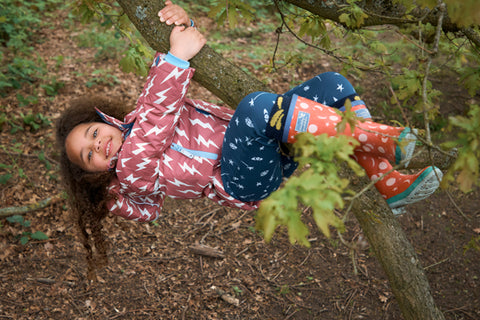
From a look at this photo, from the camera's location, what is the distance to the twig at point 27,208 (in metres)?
3.24

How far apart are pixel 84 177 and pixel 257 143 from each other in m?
1.16

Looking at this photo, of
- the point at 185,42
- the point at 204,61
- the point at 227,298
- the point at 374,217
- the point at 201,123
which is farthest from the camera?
the point at 227,298

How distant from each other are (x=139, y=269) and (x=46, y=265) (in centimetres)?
77

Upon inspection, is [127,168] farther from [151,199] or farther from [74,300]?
[74,300]

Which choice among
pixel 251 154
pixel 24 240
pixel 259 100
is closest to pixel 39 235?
pixel 24 240

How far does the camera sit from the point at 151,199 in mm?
2449

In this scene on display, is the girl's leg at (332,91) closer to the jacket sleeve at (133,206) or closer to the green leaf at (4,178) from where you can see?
the jacket sleeve at (133,206)

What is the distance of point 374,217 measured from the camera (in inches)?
70.0

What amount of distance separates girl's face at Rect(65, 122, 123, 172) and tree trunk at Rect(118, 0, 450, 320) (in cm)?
61

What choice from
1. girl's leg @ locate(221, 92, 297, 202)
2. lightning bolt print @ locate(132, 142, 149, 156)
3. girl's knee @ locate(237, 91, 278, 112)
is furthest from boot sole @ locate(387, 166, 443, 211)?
lightning bolt print @ locate(132, 142, 149, 156)

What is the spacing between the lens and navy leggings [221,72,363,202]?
5.94 ft

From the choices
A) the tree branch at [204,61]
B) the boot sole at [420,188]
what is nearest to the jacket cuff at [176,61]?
the tree branch at [204,61]

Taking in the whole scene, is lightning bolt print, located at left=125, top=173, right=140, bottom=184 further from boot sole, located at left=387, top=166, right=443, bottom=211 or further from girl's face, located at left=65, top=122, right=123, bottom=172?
boot sole, located at left=387, top=166, right=443, bottom=211

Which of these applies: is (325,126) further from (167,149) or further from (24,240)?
(24,240)
